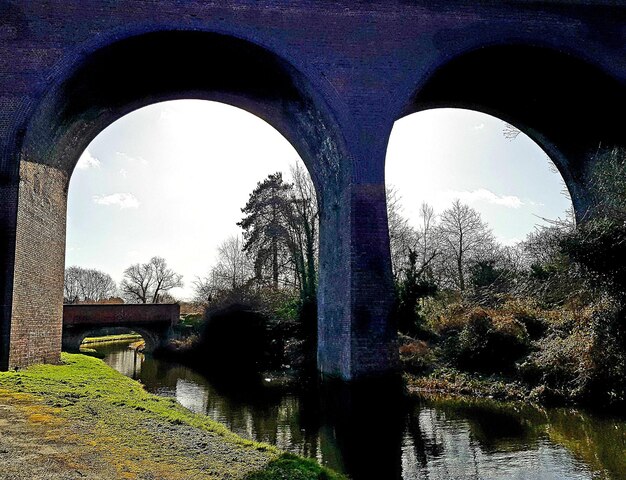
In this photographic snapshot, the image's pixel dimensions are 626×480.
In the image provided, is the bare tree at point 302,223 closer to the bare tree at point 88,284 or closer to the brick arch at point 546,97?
the brick arch at point 546,97

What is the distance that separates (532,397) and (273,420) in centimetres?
535

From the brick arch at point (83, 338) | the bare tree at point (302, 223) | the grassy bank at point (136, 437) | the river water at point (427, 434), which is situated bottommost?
the river water at point (427, 434)

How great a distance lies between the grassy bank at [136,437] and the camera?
4.79 meters

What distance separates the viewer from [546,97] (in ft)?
42.2

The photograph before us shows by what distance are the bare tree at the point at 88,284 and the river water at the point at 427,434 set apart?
59.5m

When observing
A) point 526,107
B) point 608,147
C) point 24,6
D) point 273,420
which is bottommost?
point 273,420

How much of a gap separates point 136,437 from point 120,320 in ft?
70.5

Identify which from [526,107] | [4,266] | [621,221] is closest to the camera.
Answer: [621,221]

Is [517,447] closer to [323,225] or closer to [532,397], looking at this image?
[532,397]

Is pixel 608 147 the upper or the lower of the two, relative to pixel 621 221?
upper

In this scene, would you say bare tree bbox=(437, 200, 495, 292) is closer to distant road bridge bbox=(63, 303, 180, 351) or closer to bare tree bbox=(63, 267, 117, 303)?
distant road bridge bbox=(63, 303, 180, 351)

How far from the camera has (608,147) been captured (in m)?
12.8

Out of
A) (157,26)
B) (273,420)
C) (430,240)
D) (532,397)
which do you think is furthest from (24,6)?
(430,240)

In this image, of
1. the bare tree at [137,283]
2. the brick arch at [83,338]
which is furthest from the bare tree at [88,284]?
the brick arch at [83,338]
